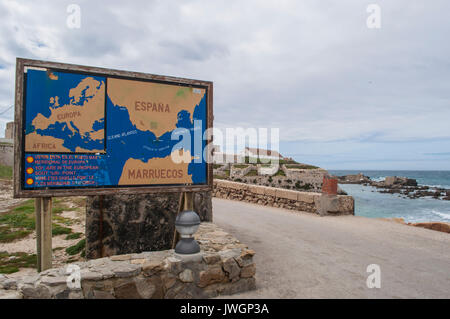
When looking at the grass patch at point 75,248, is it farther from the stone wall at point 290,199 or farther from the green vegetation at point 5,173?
the green vegetation at point 5,173

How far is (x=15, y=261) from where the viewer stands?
6305 mm

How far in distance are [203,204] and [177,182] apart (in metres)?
2.80

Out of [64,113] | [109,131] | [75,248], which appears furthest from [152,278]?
[75,248]

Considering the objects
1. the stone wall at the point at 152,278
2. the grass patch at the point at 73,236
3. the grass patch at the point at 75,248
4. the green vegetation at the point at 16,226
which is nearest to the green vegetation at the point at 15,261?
the grass patch at the point at 75,248

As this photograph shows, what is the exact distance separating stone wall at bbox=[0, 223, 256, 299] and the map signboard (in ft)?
3.28

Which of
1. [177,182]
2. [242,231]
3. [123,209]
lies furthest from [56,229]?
[177,182]

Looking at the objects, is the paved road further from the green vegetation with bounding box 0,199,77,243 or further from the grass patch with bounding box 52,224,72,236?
the green vegetation with bounding box 0,199,77,243

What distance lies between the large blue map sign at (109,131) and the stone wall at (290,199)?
6879mm

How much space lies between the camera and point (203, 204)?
6.96 m

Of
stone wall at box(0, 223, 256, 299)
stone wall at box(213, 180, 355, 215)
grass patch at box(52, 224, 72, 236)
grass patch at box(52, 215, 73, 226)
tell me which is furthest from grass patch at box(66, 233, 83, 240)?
stone wall at box(213, 180, 355, 215)

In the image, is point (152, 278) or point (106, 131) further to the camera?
point (106, 131)

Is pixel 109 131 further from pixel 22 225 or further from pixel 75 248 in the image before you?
pixel 22 225

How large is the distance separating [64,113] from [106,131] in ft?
1.86
